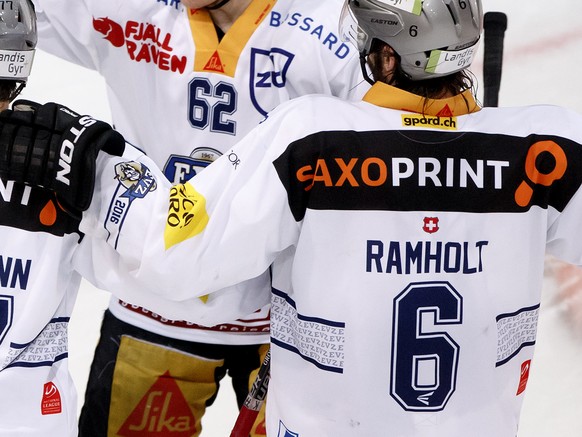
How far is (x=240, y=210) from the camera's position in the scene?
168 cm

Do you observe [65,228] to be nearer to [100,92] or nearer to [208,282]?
[208,282]

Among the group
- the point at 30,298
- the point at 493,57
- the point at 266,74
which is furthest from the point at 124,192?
the point at 493,57

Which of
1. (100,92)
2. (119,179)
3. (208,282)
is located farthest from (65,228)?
(100,92)

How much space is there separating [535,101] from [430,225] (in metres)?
2.23

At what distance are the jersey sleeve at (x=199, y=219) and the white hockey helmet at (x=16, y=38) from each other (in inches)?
8.2

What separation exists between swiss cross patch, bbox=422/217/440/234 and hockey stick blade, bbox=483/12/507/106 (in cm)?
119

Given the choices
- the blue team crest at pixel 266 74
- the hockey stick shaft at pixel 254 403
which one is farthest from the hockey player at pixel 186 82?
the hockey stick shaft at pixel 254 403

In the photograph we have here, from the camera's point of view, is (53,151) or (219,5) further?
(219,5)

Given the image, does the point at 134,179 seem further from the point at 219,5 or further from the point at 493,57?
the point at 493,57

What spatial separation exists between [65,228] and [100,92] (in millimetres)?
2166

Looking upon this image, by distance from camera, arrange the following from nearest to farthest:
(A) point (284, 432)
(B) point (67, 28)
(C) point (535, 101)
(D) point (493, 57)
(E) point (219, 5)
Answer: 1. (A) point (284, 432)
2. (E) point (219, 5)
3. (B) point (67, 28)
4. (D) point (493, 57)
5. (C) point (535, 101)

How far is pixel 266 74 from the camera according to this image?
87.5 inches

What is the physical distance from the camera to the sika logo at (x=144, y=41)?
224 cm

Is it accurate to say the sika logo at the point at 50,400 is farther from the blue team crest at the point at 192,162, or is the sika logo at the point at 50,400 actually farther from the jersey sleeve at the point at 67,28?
the jersey sleeve at the point at 67,28
